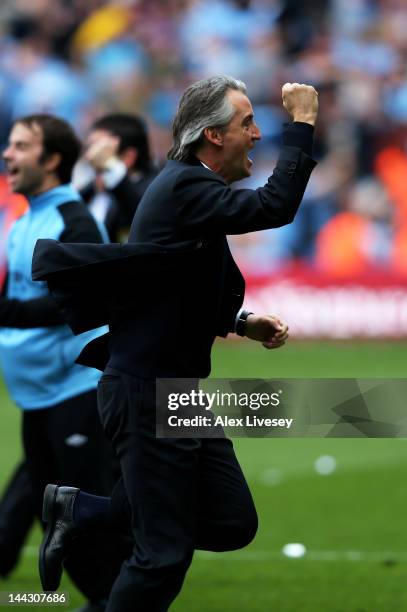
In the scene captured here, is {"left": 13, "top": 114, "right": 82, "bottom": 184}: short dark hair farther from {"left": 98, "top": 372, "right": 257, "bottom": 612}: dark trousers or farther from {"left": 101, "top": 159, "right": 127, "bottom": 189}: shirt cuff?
{"left": 98, "top": 372, "right": 257, "bottom": 612}: dark trousers

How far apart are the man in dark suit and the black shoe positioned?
13 cm

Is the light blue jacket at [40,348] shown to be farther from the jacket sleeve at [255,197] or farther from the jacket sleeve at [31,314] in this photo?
the jacket sleeve at [255,197]

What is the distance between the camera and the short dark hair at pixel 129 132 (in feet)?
25.4

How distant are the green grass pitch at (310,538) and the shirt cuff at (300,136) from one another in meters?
2.59

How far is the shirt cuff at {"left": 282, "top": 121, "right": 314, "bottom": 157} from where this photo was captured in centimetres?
459

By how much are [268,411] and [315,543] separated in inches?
116

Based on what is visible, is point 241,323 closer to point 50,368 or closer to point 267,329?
point 267,329

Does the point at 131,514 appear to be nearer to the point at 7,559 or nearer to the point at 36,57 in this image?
the point at 7,559

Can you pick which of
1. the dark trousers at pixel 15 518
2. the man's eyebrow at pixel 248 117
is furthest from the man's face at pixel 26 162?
the man's eyebrow at pixel 248 117

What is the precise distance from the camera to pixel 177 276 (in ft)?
15.5

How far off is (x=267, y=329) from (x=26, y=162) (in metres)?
1.93

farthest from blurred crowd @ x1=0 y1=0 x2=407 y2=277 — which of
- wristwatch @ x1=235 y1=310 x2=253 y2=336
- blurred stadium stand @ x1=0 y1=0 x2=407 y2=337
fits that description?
wristwatch @ x1=235 y1=310 x2=253 y2=336

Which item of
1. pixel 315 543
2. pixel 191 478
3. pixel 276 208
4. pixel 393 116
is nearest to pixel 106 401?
pixel 191 478

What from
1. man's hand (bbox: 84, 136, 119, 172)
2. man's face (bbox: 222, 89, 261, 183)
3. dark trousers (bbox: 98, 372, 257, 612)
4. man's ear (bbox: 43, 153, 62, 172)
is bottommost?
dark trousers (bbox: 98, 372, 257, 612)
